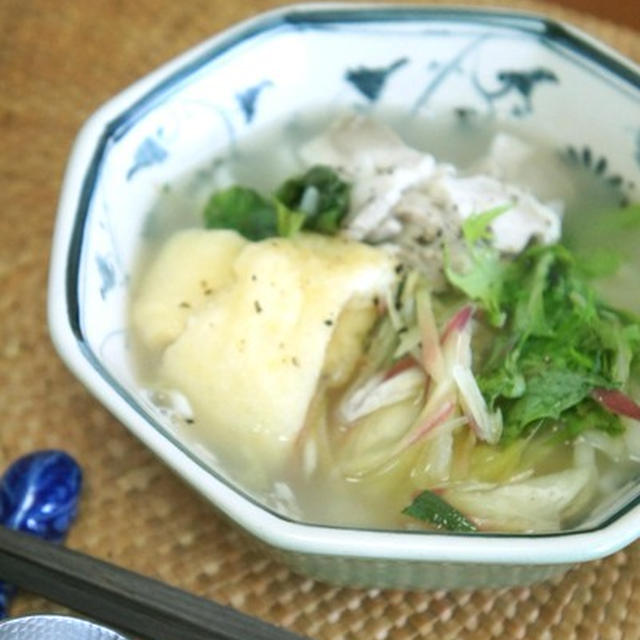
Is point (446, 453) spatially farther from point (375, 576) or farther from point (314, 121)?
point (314, 121)

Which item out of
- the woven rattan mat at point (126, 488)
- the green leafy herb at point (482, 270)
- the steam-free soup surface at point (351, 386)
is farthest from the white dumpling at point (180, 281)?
the green leafy herb at point (482, 270)

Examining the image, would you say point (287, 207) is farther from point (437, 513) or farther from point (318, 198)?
point (437, 513)

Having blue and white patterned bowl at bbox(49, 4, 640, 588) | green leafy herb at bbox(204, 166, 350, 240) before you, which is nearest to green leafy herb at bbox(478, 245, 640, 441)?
blue and white patterned bowl at bbox(49, 4, 640, 588)

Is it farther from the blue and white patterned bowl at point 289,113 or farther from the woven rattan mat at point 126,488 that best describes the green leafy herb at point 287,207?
the woven rattan mat at point 126,488

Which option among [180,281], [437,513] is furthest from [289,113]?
[437,513]

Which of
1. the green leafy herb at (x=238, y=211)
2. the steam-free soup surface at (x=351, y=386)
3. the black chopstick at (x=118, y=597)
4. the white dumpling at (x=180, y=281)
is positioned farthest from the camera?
the green leafy herb at (x=238, y=211)

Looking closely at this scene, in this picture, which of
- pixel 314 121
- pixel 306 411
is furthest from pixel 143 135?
pixel 306 411

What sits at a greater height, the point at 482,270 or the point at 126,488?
the point at 482,270

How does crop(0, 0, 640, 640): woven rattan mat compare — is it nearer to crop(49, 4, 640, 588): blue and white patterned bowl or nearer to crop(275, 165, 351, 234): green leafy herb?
crop(49, 4, 640, 588): blue and white patterned bowl
